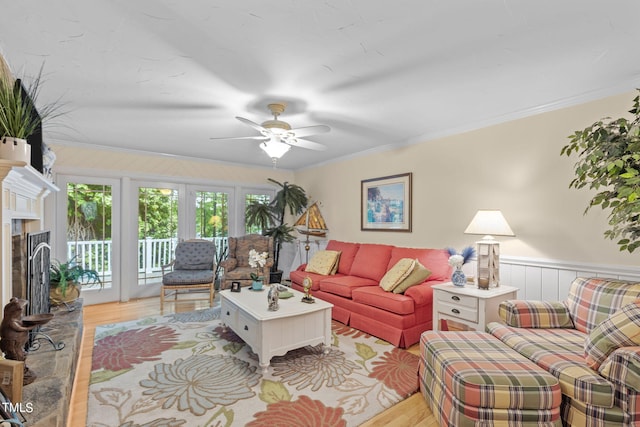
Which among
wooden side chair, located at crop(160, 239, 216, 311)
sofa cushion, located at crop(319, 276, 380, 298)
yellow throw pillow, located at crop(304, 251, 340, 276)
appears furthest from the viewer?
yellow throw pillow, located at crop(304, 251, 340, 276)

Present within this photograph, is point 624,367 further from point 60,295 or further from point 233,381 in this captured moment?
point 60,295

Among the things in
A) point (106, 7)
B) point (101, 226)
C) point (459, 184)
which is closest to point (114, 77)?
point (106, 7)

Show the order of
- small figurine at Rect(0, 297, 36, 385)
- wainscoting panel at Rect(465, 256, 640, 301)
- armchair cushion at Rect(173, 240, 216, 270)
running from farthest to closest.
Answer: armchair cushion at Rect(173, 240, 216, 270)
wainscoting panel at Rect(465, 256, 640, 301)
small figurine at Rect(0, 297, 36, 385)

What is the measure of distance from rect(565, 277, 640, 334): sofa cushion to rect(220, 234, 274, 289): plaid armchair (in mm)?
3694

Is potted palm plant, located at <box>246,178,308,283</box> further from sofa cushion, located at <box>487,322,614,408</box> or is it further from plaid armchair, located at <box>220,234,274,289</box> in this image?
sofa cushion, located at <box>487,322,614,408</box>

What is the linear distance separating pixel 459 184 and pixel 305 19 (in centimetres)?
265

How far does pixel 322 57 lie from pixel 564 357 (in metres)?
2.40

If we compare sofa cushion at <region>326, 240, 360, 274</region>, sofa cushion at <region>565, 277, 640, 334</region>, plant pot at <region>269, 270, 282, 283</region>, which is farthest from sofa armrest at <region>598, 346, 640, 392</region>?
plant pot at <region>269, 270, 282, 283</region>

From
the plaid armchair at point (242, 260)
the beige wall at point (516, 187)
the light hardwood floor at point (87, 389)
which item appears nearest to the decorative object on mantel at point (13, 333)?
the light hardwood floor at point (87, 389)

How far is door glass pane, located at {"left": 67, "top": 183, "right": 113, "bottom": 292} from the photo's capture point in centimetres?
430

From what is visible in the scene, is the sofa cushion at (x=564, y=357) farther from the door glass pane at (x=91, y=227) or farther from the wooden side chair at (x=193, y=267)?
the door glass pane at (x=91, y=227)

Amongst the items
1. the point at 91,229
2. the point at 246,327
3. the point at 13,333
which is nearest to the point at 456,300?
the point at 246,327

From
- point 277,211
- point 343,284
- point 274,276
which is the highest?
point 277,211

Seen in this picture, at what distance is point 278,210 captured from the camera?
18.6ft
